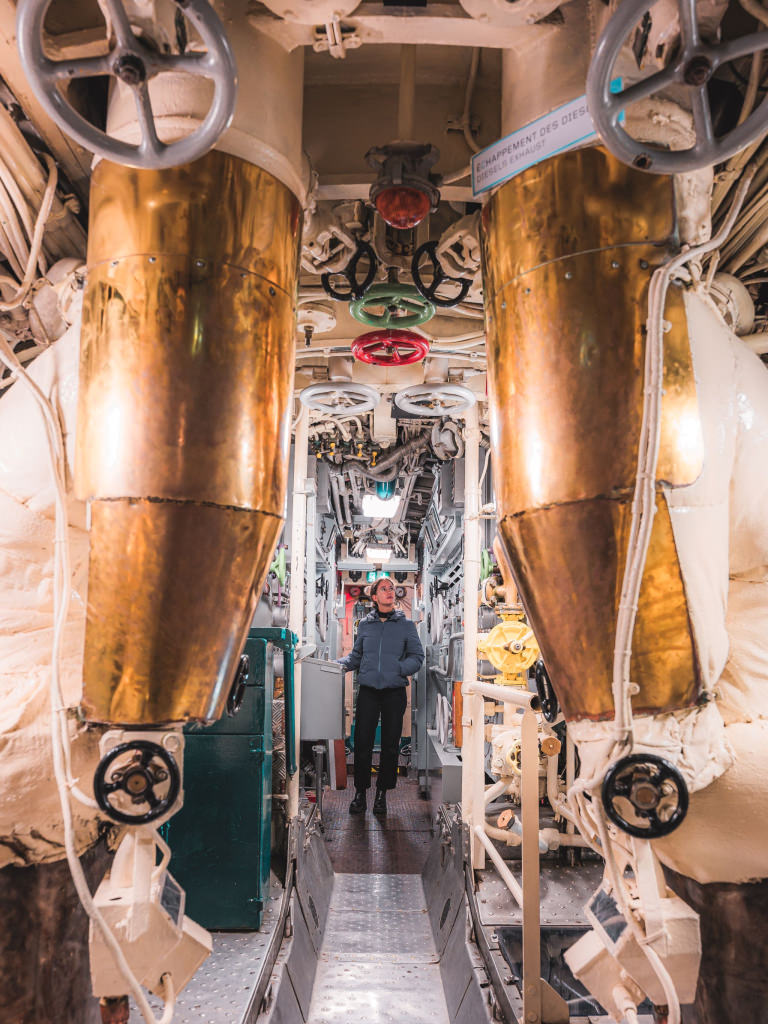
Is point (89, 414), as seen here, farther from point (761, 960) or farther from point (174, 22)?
point (761, 960)

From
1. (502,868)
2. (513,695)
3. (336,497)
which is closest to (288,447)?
(513,695)

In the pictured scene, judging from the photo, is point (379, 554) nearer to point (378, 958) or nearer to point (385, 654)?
point (385, 654)

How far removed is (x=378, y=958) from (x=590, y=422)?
3.09 metres

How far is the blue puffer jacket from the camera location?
19.5ft

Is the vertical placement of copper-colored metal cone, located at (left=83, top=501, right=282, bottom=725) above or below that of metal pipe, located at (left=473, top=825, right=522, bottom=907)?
above

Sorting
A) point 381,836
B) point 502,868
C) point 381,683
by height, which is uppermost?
point 381,683

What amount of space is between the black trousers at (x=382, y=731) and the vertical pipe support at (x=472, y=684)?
2.21m

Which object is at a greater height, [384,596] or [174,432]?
[174,432]

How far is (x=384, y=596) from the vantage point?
20.3ft

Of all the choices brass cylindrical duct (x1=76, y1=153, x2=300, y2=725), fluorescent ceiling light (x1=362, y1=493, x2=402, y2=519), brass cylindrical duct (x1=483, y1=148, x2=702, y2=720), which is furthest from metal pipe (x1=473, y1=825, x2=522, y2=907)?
fluorescent ceiling light (x1=362, y1=493, x2=402, y2=519)

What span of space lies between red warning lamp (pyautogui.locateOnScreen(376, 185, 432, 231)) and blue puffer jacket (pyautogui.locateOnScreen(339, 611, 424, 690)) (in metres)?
4.64

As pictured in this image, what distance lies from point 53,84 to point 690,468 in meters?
1.30

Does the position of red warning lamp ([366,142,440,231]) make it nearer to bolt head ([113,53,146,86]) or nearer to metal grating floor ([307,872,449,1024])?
bolt head ([113,53,146,86])

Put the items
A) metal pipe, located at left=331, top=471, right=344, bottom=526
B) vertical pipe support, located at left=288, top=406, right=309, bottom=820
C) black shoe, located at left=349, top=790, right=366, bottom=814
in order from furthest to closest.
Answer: metal pipe, located at left=331, top=471, right=344, bottom=526 < black shoe, located at left=349, top=790, right=366, bottom=814 < vertical pipe support, located at left=288, top=406, right=309, bottom=820
